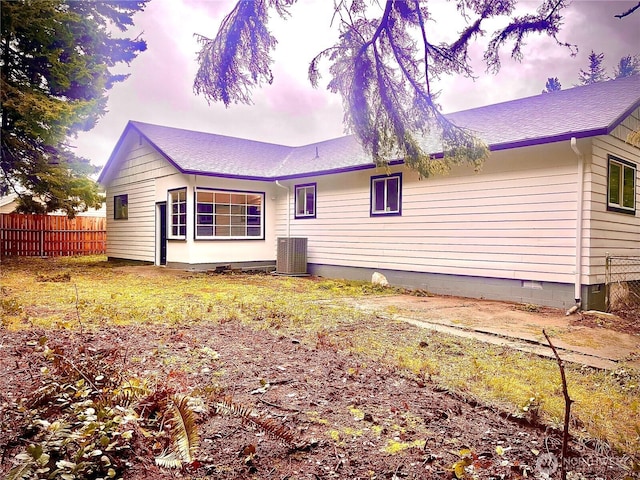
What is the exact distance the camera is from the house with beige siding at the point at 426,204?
701 centimetres

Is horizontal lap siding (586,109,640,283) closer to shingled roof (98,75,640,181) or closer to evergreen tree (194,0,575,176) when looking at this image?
shingled roof (98,75,640,181)

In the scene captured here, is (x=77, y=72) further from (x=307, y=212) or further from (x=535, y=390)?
(x=535, y=390)

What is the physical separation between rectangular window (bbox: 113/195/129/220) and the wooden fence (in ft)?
9.84

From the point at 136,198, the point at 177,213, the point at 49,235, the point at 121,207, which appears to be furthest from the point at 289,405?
the point at 49,235

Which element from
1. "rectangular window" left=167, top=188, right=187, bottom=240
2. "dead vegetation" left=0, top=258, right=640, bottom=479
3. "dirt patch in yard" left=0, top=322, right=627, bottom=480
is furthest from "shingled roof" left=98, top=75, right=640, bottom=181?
"dirt patch in yard" left=0, top=322, right=627, bottom=480

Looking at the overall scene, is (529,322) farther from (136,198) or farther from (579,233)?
(136,198)

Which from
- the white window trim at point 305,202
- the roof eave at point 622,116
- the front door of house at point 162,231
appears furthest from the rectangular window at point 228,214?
the roof eave at point 622,116

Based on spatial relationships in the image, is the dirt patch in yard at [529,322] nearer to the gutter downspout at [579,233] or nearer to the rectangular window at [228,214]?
the gutter downspout at [579,233]

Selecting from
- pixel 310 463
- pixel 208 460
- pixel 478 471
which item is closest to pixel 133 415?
pixel 208 460

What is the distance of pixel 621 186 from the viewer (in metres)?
7.66

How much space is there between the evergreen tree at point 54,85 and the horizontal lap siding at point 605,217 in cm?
999

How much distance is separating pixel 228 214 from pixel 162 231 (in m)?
2.44

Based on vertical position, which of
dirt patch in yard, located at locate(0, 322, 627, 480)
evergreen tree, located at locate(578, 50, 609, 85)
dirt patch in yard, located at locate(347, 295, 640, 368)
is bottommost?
→ dirt patch in yard, located at locate(347, 295, 640, 368)

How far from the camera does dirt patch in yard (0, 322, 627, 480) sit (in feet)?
6.25
